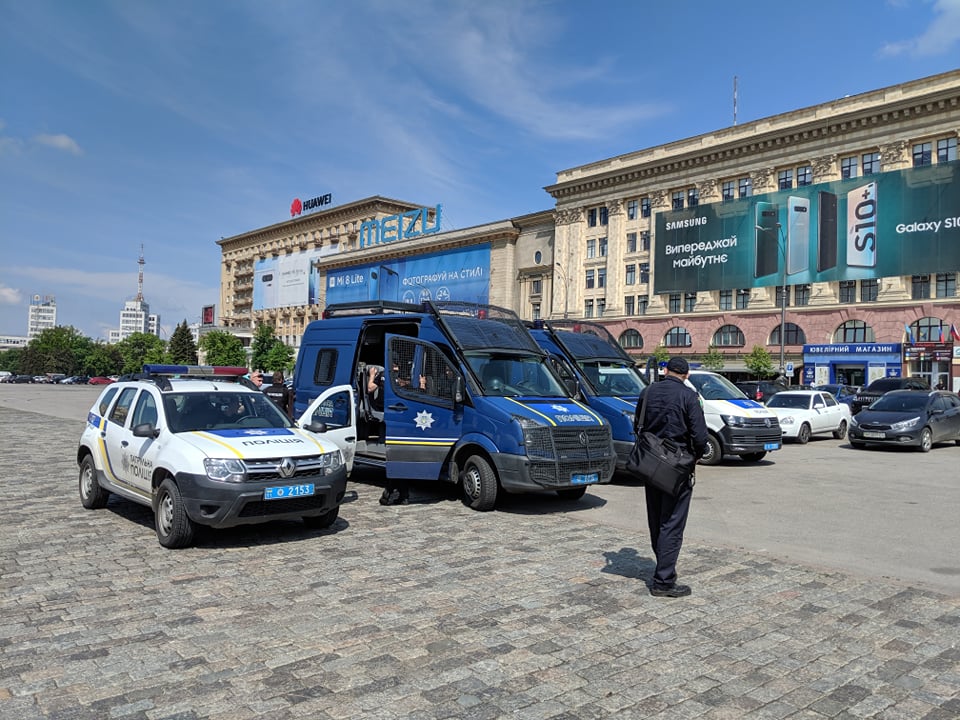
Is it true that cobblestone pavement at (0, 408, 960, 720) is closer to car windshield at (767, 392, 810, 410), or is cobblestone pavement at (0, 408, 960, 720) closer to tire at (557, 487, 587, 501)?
tire at (557, 487, 587, 501)

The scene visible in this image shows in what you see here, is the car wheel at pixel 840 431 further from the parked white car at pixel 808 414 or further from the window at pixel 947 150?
the window at pixel 947 150

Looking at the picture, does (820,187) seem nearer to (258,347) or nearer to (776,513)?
(776,513)

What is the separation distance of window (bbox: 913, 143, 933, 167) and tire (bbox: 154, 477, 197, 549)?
49536 mm

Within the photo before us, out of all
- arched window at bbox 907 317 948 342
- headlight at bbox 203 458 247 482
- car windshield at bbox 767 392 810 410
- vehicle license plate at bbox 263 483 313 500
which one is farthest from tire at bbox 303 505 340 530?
arched window at bbox 907 317 948 342

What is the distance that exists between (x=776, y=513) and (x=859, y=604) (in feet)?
13.5

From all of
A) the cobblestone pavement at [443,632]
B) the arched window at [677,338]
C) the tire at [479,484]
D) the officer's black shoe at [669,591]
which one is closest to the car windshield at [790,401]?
the tire at [479,484]

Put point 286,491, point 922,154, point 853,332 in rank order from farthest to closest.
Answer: point 853,332
point 922,154
point 286,491

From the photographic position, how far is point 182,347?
127438mm

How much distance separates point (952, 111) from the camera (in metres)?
44.1

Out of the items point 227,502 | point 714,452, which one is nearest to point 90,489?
point 227,502

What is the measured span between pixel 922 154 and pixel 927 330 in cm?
1077

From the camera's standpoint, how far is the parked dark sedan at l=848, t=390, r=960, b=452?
18.6 m

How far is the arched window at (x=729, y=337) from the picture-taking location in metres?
52.9

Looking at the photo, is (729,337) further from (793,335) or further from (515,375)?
(515,375)
